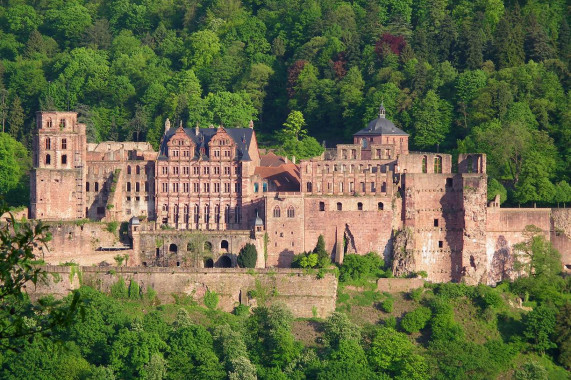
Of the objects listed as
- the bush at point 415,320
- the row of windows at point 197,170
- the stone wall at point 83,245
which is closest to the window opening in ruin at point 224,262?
the stone wall at point 83,245

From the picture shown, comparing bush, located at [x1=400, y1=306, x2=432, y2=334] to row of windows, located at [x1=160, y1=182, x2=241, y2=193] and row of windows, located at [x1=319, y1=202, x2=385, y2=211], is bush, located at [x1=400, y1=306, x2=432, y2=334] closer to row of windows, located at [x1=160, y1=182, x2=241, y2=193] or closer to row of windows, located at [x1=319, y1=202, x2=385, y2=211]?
row of windows, located at [x1=319, y1=202, x2=385, y2=211]

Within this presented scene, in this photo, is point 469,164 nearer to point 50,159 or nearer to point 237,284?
point 237,284

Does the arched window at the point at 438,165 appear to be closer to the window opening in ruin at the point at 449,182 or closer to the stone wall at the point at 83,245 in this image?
the window opening in ruin at the point at 449,182

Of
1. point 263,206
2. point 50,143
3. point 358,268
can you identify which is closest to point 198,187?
point 263,206

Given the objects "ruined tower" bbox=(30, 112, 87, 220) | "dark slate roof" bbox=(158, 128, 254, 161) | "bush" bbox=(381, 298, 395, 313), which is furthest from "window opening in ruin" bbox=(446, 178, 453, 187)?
"ruined tower" bbox=(30, 112, 87, 220)

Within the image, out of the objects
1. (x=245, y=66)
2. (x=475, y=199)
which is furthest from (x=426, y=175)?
(x=245, y=66)

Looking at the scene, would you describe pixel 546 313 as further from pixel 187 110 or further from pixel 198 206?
pixel 187 110
